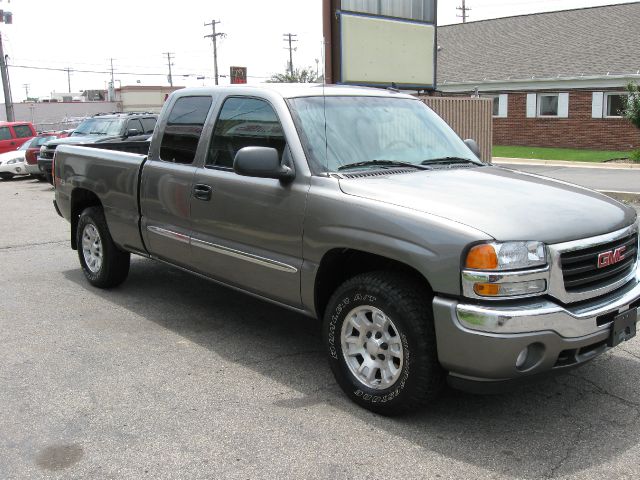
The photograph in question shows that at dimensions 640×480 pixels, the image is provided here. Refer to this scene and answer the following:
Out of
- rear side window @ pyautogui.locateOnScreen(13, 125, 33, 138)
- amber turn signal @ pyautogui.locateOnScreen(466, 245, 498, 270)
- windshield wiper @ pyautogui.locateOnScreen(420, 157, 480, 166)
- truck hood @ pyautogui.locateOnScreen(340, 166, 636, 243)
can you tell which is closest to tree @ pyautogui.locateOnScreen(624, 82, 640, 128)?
windshield wiper @ pyautogui.locateOnScreen(420, 157, 480, 166)

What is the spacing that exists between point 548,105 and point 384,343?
89.9 ft

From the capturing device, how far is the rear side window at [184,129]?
5191mm

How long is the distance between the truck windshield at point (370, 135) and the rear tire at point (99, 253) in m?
2.85

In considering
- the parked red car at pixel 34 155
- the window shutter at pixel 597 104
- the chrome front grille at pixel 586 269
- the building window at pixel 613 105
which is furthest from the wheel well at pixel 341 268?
the window shutter at pixel 597 104

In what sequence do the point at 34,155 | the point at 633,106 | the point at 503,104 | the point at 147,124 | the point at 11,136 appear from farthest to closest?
1. the point at 503,104
2. the point at 11,136
3. the point at 633,106
4. the point at 34,155
5. the point at 147,124

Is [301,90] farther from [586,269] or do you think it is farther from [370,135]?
[586,269]

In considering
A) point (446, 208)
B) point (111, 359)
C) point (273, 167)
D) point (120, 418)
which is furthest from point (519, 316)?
point (111, 359)

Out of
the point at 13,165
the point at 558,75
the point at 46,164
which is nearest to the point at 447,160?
the point at 46,164

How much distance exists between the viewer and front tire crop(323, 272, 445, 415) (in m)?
3.56

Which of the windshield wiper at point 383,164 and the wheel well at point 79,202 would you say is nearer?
the windshield wiper at point 383,164

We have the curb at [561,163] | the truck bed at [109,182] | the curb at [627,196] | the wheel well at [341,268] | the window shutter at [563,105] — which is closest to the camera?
the wheel well at [341,268]

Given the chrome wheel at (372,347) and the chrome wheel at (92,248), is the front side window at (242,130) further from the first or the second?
the chrome wheel at (92,248)

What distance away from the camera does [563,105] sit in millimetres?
27797

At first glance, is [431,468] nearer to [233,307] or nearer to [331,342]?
[331,342]
